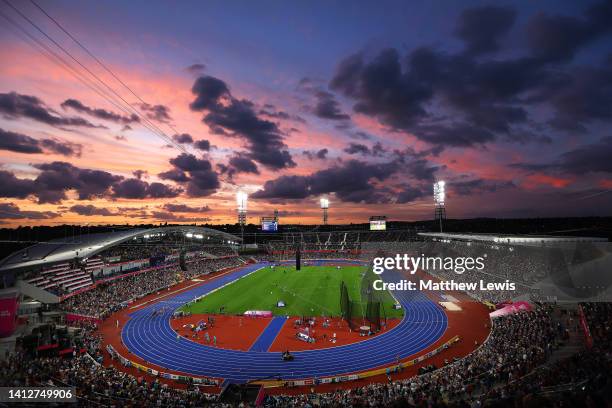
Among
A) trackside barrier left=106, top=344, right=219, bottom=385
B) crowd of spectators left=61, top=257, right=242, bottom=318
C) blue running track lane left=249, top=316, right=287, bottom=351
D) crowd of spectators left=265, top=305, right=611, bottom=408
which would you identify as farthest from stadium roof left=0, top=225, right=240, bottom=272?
crowd of spectators left=265, top=305, right=611, bottom=408

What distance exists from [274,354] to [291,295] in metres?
20.9

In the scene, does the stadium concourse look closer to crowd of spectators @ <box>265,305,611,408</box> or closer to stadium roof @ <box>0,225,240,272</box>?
crowd of spectators @ <box>265,305,611,408</box>

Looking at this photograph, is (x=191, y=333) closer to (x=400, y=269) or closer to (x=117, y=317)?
(x=117, y=317)

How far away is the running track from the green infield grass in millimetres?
4213

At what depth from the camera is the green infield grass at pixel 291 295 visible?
40469mm

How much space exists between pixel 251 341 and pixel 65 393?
16384 mm

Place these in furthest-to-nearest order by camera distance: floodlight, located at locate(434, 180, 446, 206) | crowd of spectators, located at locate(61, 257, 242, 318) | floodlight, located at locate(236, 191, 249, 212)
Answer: floodlight, located at locate(236, 191, 249, 212) → floodlight, located at locate(434, 180, 446, 206) → crowd of spectators, located at locate(61, 257, 242, 318)

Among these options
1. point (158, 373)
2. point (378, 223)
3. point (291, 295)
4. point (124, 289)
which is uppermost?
point (378, 223)

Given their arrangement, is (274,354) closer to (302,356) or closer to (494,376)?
(302,356)

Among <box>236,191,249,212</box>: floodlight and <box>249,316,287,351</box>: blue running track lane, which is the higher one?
<box>236,191,249,212</box>: floodlight

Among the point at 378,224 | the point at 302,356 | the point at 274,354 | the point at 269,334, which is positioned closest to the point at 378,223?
the point at 378,224

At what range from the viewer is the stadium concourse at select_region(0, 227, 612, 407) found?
17.1 metres

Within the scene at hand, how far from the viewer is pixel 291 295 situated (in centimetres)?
4788

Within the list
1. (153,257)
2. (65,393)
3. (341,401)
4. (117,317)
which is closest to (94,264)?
(153,257)
